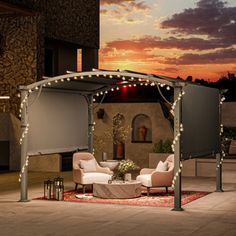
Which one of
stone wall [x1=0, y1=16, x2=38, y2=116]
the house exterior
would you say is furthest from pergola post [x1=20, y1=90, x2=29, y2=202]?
stone wall [x1=0, y1=16, x2=38, y2=116]

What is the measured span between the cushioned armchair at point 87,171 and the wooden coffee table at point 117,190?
3.31 feet

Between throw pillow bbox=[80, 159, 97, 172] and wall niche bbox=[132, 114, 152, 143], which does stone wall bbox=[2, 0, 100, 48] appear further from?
throw pillow bbox=[80, 159, 97, 172]

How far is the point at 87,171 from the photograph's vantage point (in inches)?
653

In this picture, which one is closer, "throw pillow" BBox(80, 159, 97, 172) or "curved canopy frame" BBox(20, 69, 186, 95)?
"curved canopy frame" BBox(20, 69, 186, 95)

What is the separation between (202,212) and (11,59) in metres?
13.1

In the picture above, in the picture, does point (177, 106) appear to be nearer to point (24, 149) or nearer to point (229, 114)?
point (24, 149)

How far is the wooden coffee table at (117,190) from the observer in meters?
14.7

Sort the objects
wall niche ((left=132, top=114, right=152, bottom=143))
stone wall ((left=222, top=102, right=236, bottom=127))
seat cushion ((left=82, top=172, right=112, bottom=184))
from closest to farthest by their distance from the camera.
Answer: seat cushion ((left=82, top=172, right=112, bottom=184)) → stone wall ((left=222, top=102, right=236, bottom=127)) → wall niche ((left=132, top=114, right=152, bottom=143))

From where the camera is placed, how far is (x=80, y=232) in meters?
10.5

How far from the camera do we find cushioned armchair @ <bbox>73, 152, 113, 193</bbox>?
627 inches

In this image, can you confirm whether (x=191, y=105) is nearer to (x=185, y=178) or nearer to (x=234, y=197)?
(x=234, y=197)

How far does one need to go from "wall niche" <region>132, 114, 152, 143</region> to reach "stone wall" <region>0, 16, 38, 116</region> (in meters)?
4.70

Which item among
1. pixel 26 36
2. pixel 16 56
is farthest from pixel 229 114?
pixel 16 56

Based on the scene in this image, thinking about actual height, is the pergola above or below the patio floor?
above
